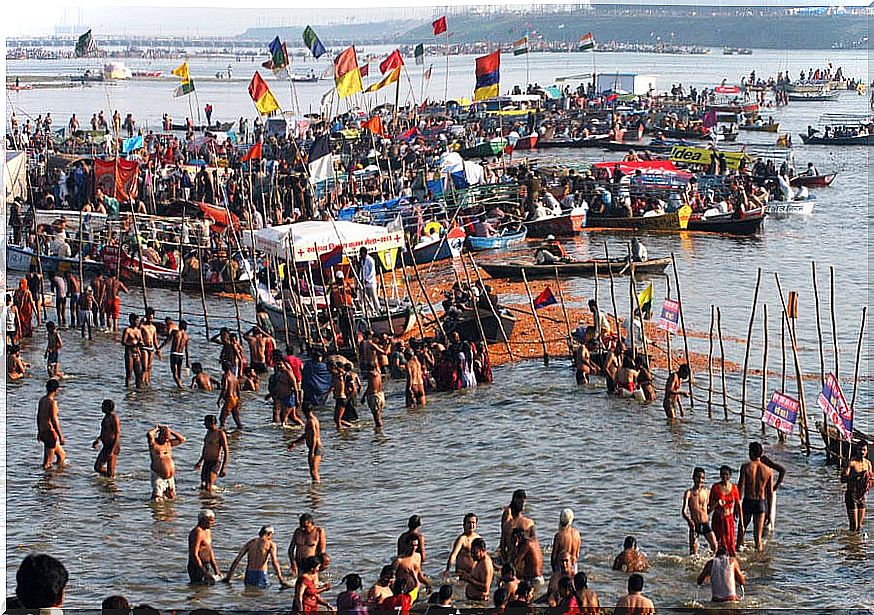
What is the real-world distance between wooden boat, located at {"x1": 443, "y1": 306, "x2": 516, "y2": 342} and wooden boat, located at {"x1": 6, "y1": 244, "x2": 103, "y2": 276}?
927 centimetres

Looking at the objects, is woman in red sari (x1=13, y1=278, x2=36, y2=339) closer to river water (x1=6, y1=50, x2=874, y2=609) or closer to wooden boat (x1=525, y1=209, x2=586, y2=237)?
river water (x1=6, y1=50, x2=874, y2=609)

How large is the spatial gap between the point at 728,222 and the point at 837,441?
2151cm

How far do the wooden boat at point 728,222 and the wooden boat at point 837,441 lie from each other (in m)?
20.6

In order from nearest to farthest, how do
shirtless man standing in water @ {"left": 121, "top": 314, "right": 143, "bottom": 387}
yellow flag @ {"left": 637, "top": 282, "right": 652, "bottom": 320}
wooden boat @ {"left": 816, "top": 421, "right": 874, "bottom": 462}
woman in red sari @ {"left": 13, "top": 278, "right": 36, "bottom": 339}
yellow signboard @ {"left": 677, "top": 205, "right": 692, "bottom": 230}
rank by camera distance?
wooden boat @ {"left": 816, "top": 421, "right": 874, "bottom": 462} → shirtless man standing in water @ {"left": 121, "top": 314, "right": 143, "bottom": 387} → yellow flag @ {"left": 637, "top": 282, "right": 652, "bottom": 320} → woman in red sari @ {"left": 13, "top": 278, "right": 36, "bottom": 339} → yellow signboard @ {"left": 677, "top": 205, "right": 692, "bottom": 230}

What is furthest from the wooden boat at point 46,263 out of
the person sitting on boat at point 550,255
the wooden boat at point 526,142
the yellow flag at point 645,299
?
the wooden boat at point 526,142

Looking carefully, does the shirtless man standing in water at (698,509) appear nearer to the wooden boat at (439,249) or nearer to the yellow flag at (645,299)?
the yellow flag at (645,299)

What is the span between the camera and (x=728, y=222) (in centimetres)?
3762

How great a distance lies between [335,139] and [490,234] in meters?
17.0

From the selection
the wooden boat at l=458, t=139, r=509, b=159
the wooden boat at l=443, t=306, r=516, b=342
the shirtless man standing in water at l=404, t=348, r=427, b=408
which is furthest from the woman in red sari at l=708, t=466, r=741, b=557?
the wooden boat at l=458, t=139, r=509, b=159

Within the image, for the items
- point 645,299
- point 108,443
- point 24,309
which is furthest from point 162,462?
point 645,299

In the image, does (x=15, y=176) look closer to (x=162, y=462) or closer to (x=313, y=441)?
(x=313, y=441)

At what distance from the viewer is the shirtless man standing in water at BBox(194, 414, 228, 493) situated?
51.5ft

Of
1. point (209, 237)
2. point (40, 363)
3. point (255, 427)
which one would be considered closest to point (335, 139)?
point (209, 237)

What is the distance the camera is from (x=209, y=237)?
30.1 meters
